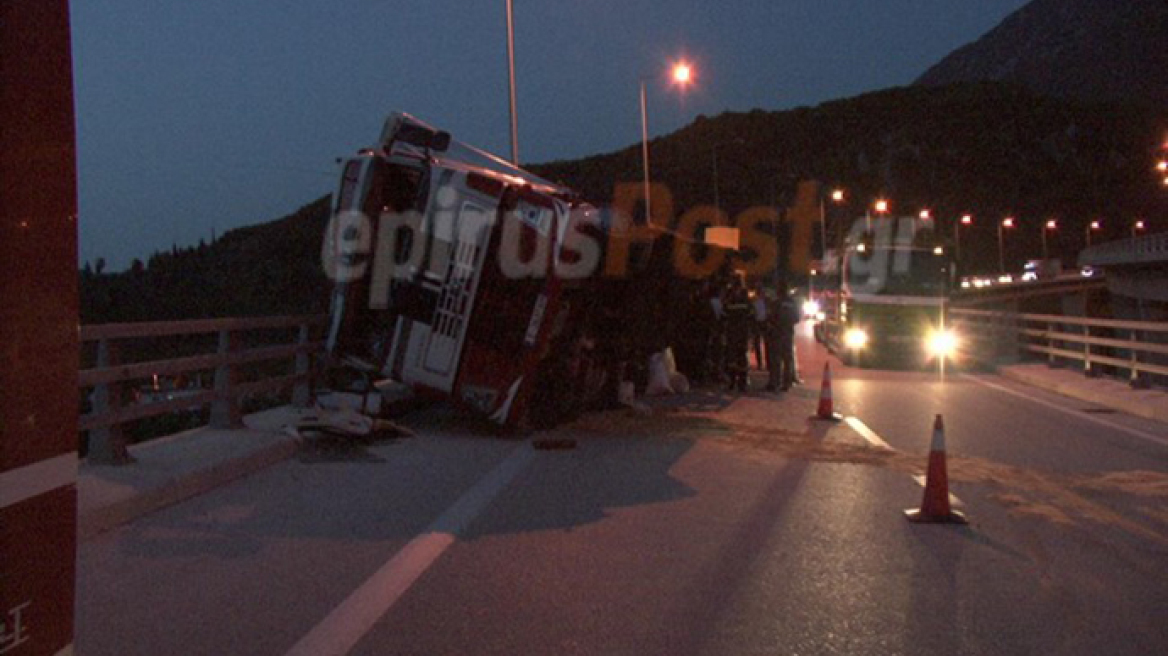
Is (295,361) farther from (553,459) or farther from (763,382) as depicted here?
(763,382)

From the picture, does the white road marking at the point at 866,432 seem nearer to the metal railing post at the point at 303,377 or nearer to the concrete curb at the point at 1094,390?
the concrete curb at the point at 1094,390

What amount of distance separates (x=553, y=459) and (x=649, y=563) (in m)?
4.77

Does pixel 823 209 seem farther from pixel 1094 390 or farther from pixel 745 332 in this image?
pixel 1094 390

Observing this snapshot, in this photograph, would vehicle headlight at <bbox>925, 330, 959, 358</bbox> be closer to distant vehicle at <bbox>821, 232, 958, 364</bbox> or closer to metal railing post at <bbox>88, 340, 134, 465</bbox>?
distant vehicle at <bbox>821, 232, 958, 364</bbox>

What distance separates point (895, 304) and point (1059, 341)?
581 centimetres

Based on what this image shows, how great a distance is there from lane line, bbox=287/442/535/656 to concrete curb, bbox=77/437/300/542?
180 cm

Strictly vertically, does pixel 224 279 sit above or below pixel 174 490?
above

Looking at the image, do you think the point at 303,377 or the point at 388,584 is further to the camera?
the point at 303,377

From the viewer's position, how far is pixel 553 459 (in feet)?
38.6

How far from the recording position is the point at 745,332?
20312 millimetres

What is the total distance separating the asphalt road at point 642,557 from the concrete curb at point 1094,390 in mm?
4055

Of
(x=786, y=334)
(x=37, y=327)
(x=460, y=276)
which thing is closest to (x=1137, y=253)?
(x=786, y=334)

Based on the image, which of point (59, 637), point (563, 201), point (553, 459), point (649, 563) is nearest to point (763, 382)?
point (563, 201)

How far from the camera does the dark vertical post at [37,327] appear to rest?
2.21 m
